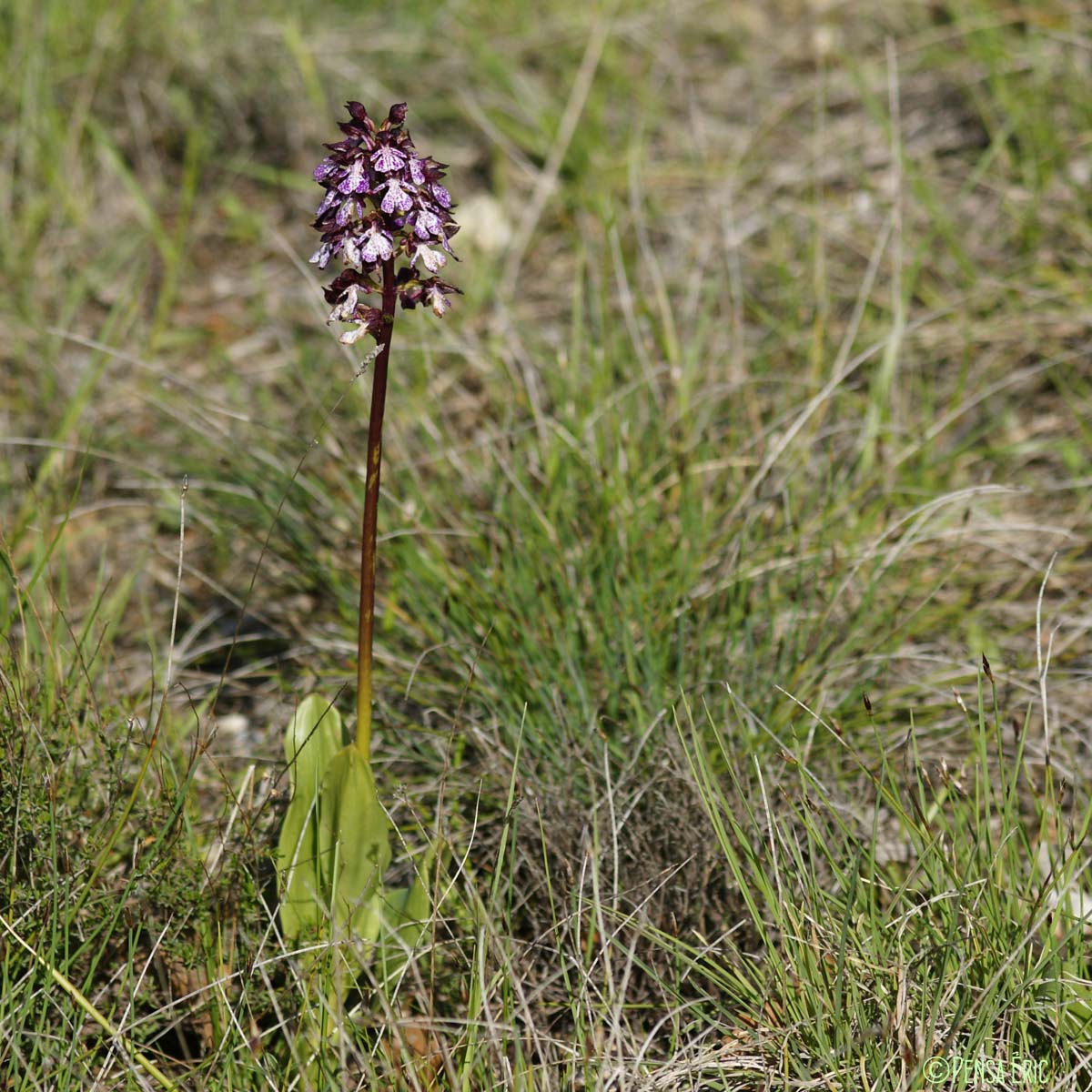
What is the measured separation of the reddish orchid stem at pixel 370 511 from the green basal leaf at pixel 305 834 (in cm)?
9

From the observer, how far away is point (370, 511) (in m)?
1.65

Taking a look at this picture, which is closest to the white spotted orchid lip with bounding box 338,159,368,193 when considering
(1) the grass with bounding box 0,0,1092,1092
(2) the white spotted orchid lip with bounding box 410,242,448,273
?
(2) the white spotted orchid lip with bounding box 410,242,448,273

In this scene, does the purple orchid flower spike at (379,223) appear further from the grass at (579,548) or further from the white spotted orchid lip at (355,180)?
the grass at (579,548)

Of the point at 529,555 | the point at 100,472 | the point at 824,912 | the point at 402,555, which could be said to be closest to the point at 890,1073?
the point at 824,912

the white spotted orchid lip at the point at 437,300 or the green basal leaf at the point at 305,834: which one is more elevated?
the white spotted orchid lip at the point at 437,300

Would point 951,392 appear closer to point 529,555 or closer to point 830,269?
point 830,269

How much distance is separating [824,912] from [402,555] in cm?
117

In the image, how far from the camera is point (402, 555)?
2506 millimetres

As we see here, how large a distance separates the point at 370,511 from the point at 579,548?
0.92 meters

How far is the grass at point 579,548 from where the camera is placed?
1699 mm

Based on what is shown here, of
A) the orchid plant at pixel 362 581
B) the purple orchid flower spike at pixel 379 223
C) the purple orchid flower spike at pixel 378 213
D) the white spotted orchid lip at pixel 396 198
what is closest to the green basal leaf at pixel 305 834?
the orchid plant at pixel 362 581

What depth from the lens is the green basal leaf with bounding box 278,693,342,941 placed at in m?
1.77

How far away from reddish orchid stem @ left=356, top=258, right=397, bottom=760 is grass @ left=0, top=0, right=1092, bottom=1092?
0.18m

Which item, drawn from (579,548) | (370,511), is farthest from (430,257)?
(579,548)
